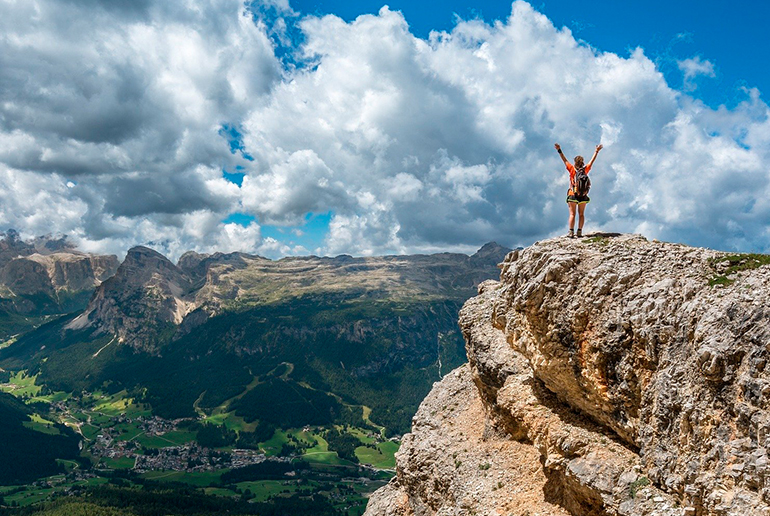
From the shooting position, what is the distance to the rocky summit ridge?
1853cm

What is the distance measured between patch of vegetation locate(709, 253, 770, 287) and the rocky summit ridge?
0.08m

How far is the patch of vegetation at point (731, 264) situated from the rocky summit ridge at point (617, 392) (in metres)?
0.08

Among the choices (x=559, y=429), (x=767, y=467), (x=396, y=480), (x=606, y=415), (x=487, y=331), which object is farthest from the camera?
(x=396, y=480)

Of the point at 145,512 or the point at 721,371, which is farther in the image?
the point at 145,512

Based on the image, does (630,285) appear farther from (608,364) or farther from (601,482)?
(601,482)

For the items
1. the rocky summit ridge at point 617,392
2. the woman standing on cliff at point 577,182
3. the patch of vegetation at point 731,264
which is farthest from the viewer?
the woman standing on cliff at point 577,182

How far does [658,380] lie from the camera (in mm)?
22094

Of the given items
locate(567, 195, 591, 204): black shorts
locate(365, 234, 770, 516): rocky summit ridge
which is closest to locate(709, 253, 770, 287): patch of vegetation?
locate(365, 234, 770, 516): rocky summit ridge

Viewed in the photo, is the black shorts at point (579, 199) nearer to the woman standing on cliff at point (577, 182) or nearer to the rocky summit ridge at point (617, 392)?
the woman standing on cliff at point (577, 182)

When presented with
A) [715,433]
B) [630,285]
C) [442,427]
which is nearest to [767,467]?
[715,433]

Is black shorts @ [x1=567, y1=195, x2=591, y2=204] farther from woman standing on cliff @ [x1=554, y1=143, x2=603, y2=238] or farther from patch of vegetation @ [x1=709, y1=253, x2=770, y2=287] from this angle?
patch of vegetation @ [x1=709, y1=253, x2=770, y2=287]

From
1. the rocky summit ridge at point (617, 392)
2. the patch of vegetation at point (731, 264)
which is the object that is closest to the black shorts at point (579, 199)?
the rocky summit ridge at point (617, 392)

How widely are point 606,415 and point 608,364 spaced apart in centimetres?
349

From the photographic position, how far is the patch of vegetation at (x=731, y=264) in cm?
2178
